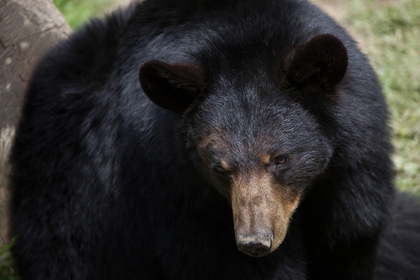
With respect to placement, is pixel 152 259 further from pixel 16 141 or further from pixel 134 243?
pixel 16 141

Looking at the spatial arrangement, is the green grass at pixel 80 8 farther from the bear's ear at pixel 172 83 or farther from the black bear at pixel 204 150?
the bear's ear at pixel 172 83

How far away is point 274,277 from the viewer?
3391 mm

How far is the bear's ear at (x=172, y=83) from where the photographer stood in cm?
272

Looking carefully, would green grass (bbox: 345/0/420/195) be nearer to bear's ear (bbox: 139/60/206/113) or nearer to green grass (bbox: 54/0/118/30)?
bear's ear (bbox: 139/60/206/113)

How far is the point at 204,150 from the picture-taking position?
2.86 metres

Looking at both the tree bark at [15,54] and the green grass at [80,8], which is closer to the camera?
the tree bark at [15,54]

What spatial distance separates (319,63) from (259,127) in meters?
0.48

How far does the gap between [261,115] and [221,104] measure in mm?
246

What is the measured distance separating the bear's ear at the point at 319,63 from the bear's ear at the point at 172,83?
1.73ft

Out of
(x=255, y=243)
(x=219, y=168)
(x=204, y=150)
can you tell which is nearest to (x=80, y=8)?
(x=204, y=150)

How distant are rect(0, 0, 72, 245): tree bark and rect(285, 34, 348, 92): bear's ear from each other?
2.28 m

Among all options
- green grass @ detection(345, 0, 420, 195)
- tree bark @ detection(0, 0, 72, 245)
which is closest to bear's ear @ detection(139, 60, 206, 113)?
tree bark @ detection(0, 0, 72, 245)

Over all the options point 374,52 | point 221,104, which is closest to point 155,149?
point 221,104

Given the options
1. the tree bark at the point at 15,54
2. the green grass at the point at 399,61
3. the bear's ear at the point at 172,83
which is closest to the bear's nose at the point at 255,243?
the bear's ear at the point at 172,83
